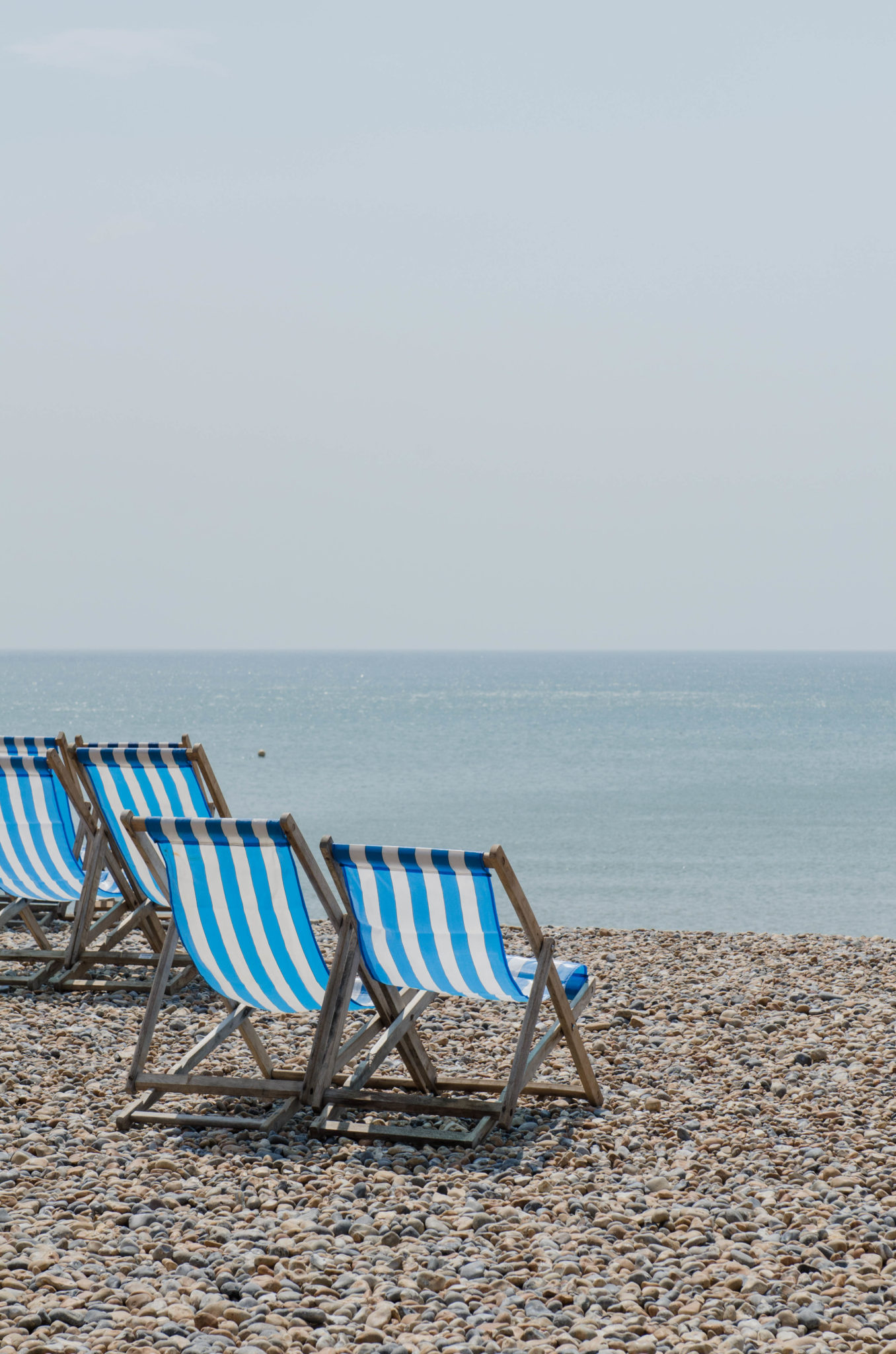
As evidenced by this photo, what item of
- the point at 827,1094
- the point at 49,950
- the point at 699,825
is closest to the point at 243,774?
the point at 699,825

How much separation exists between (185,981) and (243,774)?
29769mm

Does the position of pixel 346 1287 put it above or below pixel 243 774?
above

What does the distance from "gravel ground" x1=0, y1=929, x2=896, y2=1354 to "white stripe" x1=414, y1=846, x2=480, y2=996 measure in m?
0.49

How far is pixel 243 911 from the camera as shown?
158 inches

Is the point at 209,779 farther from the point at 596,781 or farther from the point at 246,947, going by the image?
the point at 596,781

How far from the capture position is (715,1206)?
10.5 ft

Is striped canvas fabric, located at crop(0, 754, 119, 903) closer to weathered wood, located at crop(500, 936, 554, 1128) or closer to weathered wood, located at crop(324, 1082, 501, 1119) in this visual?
weathered wood, located at crop(324, 1082, 501, 1119)

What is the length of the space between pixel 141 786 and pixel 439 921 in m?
2.45

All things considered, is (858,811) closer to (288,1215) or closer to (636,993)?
(636,993)

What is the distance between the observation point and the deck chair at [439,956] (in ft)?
12.3

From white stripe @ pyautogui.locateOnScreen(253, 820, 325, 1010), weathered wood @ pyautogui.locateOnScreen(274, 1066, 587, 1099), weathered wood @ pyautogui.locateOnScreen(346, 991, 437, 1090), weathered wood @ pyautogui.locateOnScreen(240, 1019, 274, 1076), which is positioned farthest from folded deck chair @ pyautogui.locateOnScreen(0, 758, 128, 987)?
weathered wood @ pyautogui.locateOnScreen(346, 991, 437, 1090)

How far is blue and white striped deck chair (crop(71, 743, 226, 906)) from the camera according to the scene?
5750 mm

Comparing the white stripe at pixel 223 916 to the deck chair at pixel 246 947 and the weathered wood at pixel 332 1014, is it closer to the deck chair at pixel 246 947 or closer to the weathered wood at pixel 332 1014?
the deck chair at pixel 246 947

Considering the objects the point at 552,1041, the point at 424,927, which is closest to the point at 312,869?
the point at 424,927
